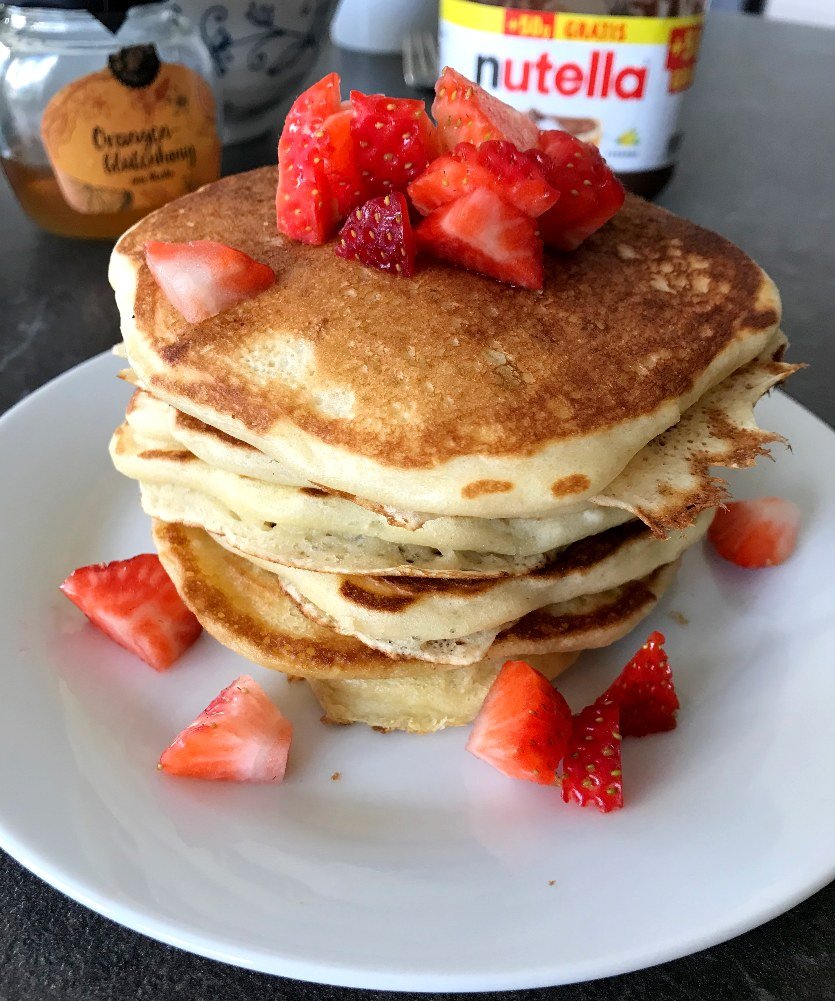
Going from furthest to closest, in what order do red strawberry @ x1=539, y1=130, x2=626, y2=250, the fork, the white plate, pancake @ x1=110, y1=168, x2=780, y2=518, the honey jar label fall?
the fork < the honey jar label < red strawberry @ x1=539, y1=130, x2=626, y2=250 < pancake @ x1=110, y1=168, x2=780, y2=518 < the white plate

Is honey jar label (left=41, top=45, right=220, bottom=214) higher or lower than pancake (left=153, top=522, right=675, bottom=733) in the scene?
higher

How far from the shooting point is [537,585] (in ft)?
3.84

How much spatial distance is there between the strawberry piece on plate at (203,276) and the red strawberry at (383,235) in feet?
0.42

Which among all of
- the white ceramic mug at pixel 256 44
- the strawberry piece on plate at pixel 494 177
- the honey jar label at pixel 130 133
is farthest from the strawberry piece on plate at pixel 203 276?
the white ceramic mug at pixel 256 44

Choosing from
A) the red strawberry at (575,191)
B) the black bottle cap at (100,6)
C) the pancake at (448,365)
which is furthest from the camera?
the black bottle cap at (100,6)

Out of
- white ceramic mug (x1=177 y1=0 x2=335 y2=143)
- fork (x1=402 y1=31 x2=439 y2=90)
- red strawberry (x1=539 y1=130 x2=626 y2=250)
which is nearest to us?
red strawberry (x1=539 y1=130 x2=626 y2=250)

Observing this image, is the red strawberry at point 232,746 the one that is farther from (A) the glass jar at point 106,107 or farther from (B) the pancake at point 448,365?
(A) the glass jar at point 106,107

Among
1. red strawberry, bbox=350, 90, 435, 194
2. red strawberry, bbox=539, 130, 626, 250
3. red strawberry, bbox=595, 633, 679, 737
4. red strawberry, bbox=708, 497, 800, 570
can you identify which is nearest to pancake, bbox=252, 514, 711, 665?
red strawberry, bbox=595, 633, 679, 737

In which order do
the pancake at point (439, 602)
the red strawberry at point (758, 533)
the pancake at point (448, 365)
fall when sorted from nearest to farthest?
1. the pancake at point (448, 365)
2. the pancake at point (439, 602)
3. the red strawberry at point (758, 533)

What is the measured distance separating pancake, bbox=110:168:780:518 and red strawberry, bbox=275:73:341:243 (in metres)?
0.03

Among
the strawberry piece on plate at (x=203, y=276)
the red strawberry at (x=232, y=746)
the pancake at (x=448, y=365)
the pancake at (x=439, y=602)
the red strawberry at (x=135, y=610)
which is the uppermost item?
the strawberry piece on plate at (x=203, y=276)

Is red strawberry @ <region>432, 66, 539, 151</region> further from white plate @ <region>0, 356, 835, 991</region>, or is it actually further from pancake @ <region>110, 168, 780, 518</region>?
white plate @ <region>0, 356, 835, 991</region>

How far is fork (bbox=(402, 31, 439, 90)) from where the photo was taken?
3.28 metres

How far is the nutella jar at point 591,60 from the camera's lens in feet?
6.86
